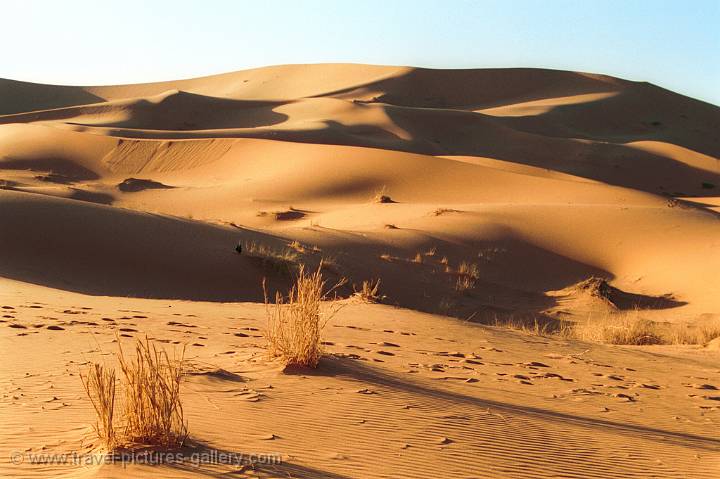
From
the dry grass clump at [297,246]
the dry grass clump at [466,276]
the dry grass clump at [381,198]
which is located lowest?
the dry grass clump at [466,276]

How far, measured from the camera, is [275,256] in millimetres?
17391

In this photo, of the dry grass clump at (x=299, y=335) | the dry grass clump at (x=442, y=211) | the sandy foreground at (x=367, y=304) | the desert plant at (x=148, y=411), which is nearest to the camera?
the desert plant at (x=148, y=411)

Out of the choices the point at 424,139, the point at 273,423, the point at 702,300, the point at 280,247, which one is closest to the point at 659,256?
the point at 702,300

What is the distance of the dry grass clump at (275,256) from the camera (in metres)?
17.1

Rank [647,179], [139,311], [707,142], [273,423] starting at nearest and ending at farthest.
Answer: [273,423] < [139,311] < [647,179] < [707,142]

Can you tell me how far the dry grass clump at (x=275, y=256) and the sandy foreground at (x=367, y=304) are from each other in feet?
0.79

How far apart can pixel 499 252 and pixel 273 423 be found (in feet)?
52.0

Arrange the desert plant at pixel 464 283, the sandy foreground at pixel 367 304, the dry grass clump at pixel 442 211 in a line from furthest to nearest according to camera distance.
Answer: the dry grass clump at pixel 442 211 → the desert plant at pixel 464 283 → the sandy foreground at pixel 367 304

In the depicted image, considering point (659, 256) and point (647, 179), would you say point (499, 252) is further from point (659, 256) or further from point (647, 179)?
point (647, 179)

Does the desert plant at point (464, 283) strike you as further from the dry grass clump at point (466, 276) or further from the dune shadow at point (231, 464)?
the dune shadow at point (231, 464)

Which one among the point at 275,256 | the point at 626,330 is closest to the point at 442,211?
the point at 275,256

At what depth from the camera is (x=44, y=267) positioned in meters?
15.8

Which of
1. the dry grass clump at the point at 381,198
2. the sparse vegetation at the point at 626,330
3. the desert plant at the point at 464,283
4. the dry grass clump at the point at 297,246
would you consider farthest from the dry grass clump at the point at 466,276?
the dry grass clump at the point at 381,198

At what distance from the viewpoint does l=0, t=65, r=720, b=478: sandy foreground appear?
19.4 feet
